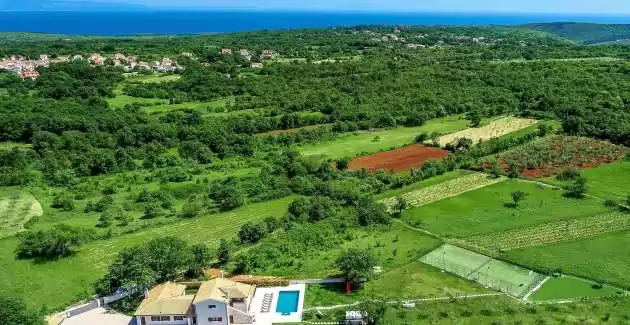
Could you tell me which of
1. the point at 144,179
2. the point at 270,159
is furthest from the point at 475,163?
the point at 144,179

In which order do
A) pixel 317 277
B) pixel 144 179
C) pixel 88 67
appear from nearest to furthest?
pixel 317 277 < pixel 144 179 < pixel 88 67

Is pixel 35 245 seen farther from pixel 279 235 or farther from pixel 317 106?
pixel 317 106

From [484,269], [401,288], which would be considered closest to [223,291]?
[401,288]

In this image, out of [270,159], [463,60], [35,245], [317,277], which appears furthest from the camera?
[463,60]

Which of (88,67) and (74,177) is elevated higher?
(88,67)

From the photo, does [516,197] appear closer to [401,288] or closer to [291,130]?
[401,288]

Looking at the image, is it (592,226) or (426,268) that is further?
(592,226)
